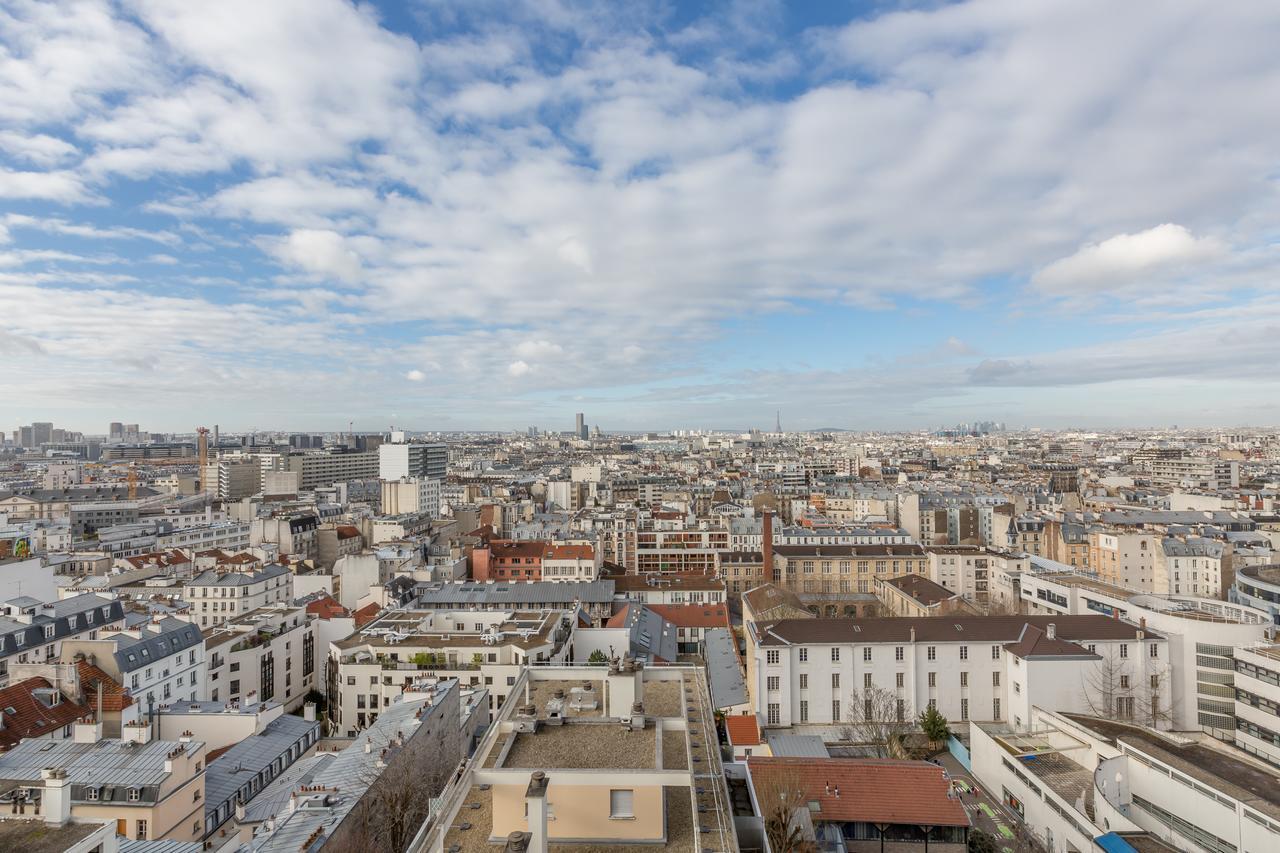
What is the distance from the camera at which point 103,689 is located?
91.7 feet

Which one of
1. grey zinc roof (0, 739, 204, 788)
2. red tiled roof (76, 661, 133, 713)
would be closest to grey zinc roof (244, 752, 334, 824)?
grey zinc roof (0, 739, 204, 788)

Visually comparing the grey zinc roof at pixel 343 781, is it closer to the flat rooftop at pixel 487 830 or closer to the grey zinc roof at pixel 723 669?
the flat rooftop at pixel 487 830

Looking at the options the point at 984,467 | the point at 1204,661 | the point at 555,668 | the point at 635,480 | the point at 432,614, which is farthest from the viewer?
the point at 984,467

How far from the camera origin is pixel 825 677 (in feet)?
115

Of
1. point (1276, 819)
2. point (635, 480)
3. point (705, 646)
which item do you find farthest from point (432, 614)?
point (635, 480)

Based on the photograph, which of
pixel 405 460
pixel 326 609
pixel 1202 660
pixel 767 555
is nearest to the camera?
pixel 1202 660

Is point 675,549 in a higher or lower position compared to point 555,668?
lower

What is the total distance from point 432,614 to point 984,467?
532 feet

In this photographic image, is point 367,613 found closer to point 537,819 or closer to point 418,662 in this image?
point 418,662

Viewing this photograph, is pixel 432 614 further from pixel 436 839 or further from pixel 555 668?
pixel 436 839

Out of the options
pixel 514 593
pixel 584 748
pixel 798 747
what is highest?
pixel 584 748

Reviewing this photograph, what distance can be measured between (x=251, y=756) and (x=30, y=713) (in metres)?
8.83

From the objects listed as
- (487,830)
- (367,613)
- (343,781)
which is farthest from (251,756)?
(367,613)

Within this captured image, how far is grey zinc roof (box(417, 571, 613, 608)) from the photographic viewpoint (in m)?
45.3
